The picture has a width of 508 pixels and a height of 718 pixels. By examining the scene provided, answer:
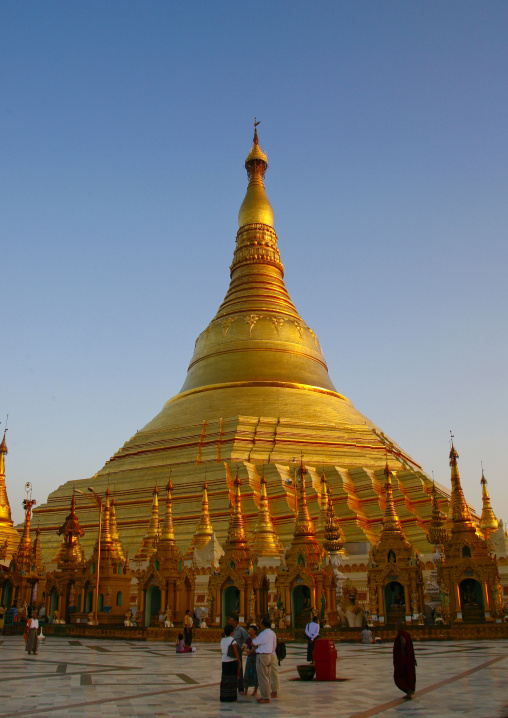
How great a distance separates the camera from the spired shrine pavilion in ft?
74.2

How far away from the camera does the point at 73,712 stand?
7.40 m

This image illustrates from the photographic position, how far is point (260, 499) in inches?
1147

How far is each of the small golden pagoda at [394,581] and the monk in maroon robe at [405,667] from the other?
13624 mm

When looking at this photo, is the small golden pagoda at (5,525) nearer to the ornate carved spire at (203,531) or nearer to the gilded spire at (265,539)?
the ornate carved spire at (203,531)

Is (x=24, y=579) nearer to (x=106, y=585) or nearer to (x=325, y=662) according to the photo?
(x=106, y=585)

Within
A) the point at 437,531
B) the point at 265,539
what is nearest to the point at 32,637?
the point at 265,539

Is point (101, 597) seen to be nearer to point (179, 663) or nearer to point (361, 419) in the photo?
point (179, 663)

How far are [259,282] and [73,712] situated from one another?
41.7 m

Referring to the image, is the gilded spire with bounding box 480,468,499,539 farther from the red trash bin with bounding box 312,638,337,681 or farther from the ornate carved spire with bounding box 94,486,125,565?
the red trash bin with bounding box 312,638,337,681

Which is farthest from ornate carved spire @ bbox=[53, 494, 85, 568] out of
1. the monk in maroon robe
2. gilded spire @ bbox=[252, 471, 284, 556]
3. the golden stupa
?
the monk in maroon robe

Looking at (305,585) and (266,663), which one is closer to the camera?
(266,663)

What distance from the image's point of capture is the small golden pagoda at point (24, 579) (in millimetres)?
28922

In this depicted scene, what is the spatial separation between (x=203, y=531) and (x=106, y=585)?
4701 millimetres

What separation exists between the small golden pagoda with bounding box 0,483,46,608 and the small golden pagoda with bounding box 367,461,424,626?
14.7 m
